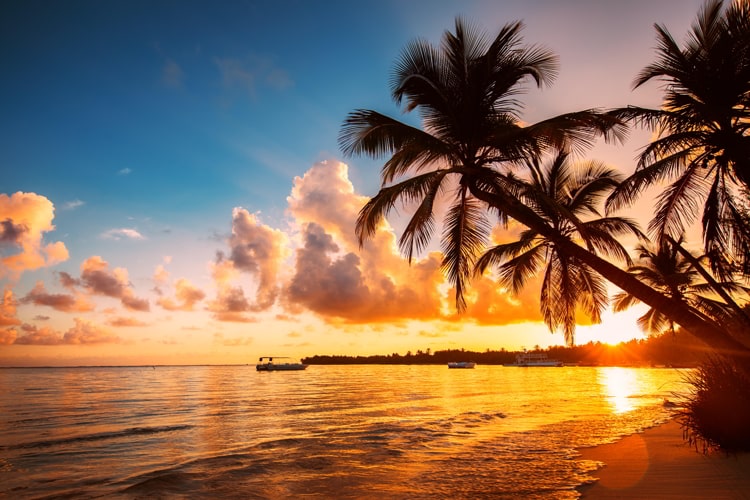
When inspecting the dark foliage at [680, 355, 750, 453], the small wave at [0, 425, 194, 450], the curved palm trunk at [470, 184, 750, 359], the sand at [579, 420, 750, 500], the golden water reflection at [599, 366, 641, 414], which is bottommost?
the golden water reflection at [599, 366, 641, 414]

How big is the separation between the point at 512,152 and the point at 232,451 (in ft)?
35.1

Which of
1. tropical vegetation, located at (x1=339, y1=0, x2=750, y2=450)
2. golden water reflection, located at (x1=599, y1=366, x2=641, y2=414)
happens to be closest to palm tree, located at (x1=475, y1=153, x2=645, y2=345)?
tropical vegetation, located at (x1=339, y1=0, x2=750, y2=450)

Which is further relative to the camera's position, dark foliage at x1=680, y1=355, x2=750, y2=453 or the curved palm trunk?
the curved palm trunk

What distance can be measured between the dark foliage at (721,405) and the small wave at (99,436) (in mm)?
16291

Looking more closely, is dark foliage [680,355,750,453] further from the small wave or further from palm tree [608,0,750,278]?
the small wave

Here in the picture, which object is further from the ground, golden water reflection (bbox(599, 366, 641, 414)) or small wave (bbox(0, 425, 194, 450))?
small wave (bbox(0, 425, 194, 450))

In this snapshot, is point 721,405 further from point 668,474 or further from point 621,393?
point 621,393

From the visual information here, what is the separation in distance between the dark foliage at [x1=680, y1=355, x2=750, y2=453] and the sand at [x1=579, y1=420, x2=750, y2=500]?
0.94ft

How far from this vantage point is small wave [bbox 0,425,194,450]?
13494mm

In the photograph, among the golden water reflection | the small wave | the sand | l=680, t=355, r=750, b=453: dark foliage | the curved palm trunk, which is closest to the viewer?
the sand

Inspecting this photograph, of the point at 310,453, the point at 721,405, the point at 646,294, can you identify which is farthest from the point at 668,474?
the point at 310,453

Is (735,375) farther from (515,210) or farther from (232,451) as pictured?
(232,451)

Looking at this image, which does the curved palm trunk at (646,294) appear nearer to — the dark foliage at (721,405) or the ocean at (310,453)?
the dark foliage at (721,405)

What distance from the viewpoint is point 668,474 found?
754cm
